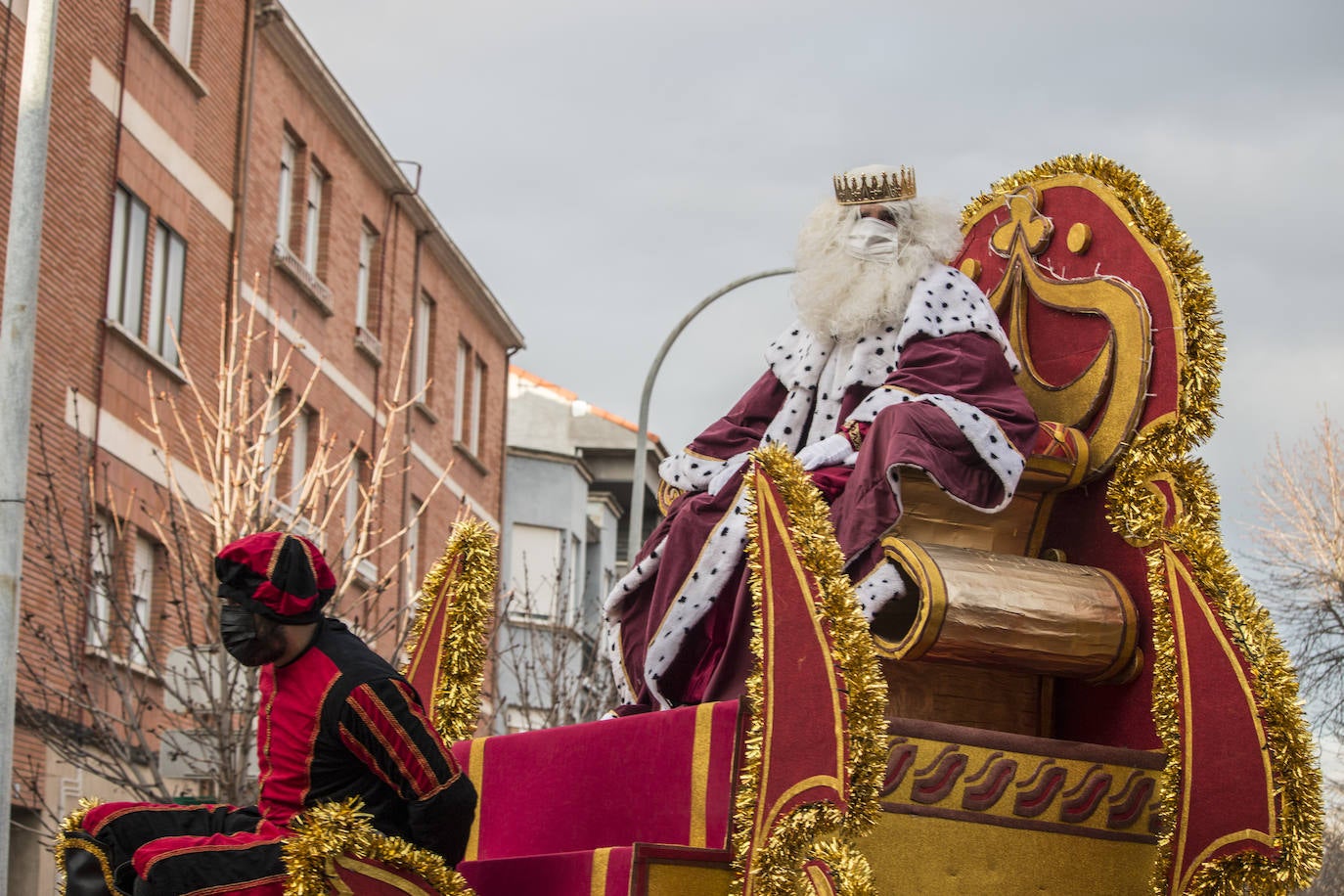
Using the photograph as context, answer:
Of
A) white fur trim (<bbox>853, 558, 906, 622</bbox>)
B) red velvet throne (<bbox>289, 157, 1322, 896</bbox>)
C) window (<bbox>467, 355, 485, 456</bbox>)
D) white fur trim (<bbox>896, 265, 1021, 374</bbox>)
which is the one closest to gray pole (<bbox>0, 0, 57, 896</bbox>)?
red velvet throne (<bbox>289, 157, 1322, 896</bbox>)

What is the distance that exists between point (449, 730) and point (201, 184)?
48.7 ft

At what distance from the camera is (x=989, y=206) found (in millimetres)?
6758

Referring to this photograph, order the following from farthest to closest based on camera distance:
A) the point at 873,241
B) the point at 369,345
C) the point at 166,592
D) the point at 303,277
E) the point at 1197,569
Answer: the point at 369,345 < the point at 303,277 < the point at 166,592 < the point at 873,241 < the point at 1197,569

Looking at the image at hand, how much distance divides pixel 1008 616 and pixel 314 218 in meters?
19.8


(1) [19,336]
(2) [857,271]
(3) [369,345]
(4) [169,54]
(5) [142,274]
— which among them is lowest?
(2) [857,271]

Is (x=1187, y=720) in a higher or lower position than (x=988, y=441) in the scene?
lower

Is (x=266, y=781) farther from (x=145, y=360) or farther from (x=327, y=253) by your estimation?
(x=327, y=253)

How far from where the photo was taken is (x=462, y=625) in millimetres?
6234

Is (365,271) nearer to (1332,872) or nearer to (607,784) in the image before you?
(1332,872)

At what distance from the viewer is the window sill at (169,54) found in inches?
722

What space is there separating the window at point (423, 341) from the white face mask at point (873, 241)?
2135 cm

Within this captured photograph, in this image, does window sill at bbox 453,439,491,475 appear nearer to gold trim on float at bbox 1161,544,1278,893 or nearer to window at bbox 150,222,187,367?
window at bbox 150,222,187,367

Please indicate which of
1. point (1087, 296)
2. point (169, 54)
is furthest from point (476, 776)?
point (169, 54)

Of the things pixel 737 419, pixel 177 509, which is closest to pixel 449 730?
pixel 737 419
